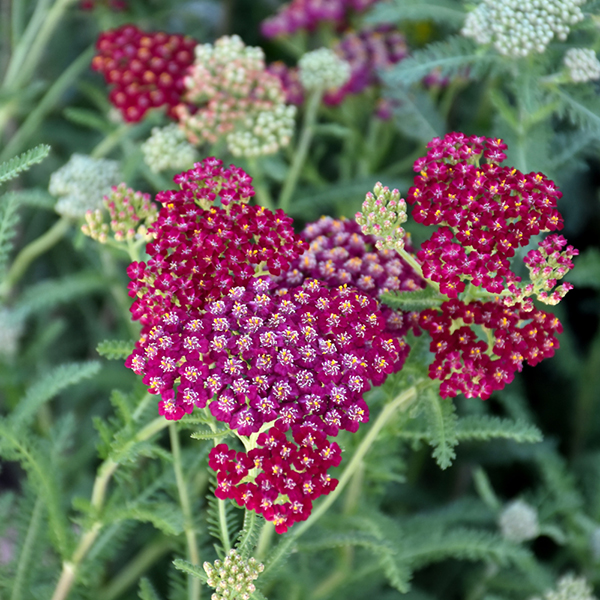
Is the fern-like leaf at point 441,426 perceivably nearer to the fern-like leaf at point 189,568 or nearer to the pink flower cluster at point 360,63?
the fern-like leaf at point 189,568

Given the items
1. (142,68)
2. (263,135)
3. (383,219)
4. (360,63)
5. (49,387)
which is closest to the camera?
(383,219)

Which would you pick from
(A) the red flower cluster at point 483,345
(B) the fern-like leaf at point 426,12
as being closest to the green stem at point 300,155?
(B) the fern-like leaf at point 426,12

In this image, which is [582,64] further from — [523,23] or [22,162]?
[22,162]

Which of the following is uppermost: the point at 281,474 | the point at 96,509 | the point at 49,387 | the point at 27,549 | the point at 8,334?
the point at 281,474

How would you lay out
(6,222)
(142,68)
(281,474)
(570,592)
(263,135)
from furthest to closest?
(142,68)
(263,135)
(570,592)
(6,222)
(281,474)

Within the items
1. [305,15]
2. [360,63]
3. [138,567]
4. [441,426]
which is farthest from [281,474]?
[305,15]

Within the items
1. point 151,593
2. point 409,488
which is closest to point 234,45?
point 151,593

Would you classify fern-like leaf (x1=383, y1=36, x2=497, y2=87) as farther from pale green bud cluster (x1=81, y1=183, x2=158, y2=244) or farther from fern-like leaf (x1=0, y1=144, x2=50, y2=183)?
fern-like leaf (x1=0, y1=144, x2=50, y2=183)
